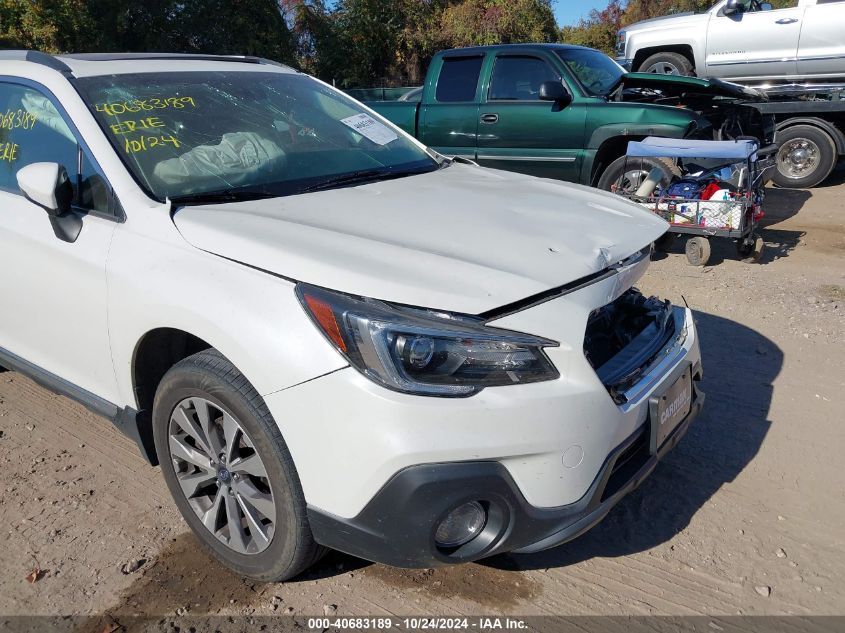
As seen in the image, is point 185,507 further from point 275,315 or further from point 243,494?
point 275,315

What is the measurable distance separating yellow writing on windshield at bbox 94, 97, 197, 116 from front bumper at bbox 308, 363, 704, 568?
1875mm

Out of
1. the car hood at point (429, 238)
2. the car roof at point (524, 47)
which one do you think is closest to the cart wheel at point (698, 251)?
the car roof at point (524, 47)

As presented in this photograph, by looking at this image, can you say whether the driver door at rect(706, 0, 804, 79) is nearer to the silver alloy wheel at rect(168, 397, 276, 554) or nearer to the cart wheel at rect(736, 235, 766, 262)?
the cart wheel at rect(736, 235, 766, 262)

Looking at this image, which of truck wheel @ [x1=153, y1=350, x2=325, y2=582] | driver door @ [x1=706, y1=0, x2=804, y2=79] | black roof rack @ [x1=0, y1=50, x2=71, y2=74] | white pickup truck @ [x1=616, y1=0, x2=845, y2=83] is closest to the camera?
truck wheel @ [x1=153, y1=350, x2=325, y2=582]

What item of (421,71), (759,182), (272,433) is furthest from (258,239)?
(421,71)

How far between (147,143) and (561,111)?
5306 mm

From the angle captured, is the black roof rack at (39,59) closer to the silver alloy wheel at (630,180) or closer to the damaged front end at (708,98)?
the silver alloy wheel at (630,180)

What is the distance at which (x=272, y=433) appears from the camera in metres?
2.25

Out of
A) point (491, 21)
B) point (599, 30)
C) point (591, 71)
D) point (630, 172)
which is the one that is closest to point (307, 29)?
point (491, 21)

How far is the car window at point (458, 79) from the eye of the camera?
8008 millimetres

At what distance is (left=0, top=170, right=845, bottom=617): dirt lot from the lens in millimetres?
2547

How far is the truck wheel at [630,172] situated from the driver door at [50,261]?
5207 millimetres

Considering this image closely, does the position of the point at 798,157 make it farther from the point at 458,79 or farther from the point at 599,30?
the point at 599,30

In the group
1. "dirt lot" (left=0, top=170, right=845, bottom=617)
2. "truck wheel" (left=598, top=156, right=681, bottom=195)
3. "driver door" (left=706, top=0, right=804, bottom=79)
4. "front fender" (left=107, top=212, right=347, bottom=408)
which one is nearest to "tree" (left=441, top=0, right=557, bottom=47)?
"driver door" (left=706, top=0, right=804, bottom=79)
